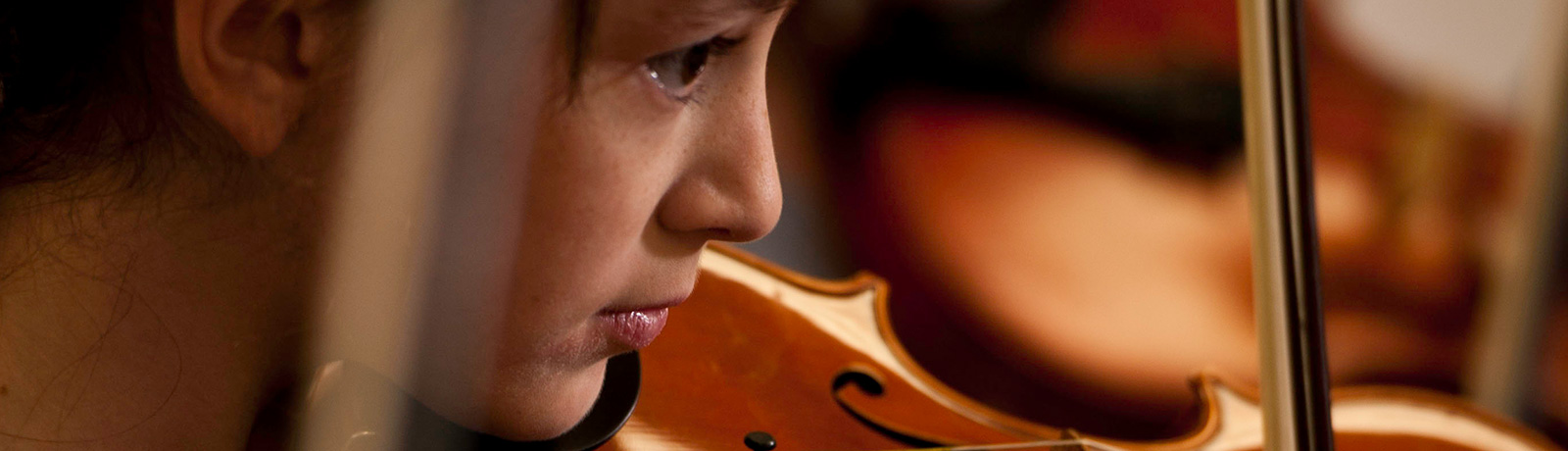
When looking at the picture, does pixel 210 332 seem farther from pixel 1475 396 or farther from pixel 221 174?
pixel 1475 396

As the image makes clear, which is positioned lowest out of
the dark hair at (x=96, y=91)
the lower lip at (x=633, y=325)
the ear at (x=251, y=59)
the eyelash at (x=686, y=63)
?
the lower lip at (x=633, y=325)

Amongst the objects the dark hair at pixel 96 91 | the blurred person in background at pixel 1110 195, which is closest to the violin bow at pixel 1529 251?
the blurred person in background at pixel 1110 195

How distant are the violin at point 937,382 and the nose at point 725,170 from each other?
11 cm

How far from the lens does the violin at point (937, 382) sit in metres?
0.30

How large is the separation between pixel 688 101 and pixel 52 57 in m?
0.14

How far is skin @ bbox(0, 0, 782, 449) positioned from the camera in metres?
0.22

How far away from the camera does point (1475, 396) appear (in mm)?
969

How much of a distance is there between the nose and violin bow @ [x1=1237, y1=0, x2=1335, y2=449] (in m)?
0.16

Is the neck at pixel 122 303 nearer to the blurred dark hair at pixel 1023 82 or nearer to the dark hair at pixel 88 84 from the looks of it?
the dark hair at pixel 88 84

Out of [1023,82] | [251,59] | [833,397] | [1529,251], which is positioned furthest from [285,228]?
[1529,251]

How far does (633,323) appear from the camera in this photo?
27 cm

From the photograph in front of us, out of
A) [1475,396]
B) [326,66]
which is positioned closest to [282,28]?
[326,66]

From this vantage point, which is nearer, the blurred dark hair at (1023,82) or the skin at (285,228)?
the skin at (285,228)

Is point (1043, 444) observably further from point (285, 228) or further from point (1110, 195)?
point (1110, 195)
